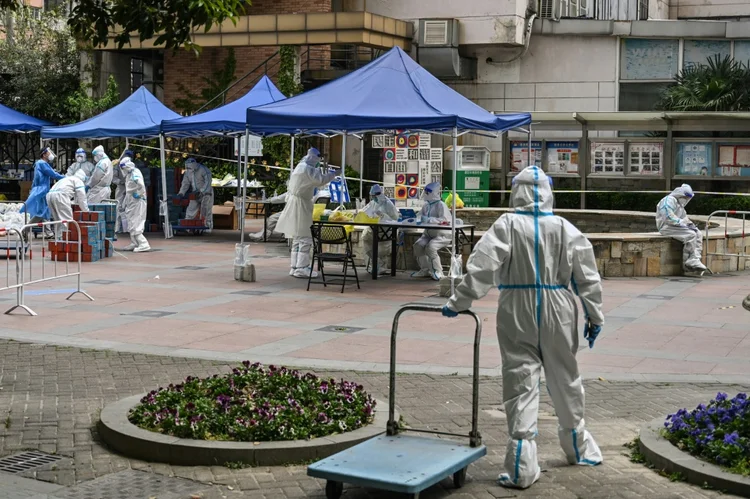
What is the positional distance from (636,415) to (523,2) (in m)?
21.6

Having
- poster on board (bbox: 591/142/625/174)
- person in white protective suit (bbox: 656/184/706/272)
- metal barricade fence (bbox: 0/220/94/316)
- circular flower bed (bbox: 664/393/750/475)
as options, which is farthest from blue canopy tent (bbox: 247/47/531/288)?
poster on board (bbox: 591/142/625/174)

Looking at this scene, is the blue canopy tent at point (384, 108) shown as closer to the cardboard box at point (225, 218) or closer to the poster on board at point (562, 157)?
the cardboard box at point (225, 218)

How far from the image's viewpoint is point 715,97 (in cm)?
2558

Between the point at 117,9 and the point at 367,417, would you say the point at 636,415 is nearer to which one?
the point at 367,417

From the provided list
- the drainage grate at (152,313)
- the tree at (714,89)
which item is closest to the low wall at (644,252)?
the drainage grate at (152,313)

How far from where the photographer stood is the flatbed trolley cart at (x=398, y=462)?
539 cm

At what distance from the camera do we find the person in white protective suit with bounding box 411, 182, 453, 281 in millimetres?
15484

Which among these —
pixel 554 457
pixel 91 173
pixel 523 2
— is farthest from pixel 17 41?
pixel 554 457

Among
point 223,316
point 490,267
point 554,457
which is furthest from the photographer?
point 223,316

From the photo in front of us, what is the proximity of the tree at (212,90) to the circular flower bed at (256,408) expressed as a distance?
23.2 metres

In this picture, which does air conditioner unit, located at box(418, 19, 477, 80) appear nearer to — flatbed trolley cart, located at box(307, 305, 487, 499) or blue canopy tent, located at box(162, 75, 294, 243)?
blue canopy tent, located at box(162, 75, 294, 243)

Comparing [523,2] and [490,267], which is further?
[523,2]

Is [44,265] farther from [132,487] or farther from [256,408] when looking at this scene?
[132,487]

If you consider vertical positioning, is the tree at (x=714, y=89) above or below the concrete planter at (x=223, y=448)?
above
